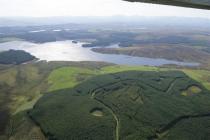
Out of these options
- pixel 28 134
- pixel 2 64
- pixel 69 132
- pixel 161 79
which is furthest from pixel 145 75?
pixel 2 64

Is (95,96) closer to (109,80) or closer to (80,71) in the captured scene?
(109,80)

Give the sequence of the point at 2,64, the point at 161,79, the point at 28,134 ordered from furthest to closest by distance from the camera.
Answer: the point at 2,64
the point at 161,79
the point at 28,134

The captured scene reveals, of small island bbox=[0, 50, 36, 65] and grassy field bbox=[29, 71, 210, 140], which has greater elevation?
small island bbox=[0, 50, 36, 65]

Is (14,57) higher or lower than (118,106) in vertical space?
higher

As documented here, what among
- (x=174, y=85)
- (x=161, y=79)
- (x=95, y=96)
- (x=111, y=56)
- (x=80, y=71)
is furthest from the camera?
(x=111, y=56)

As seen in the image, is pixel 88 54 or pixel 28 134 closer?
pixel 28 134

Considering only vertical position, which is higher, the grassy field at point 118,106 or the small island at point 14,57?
the small island at point 14,57

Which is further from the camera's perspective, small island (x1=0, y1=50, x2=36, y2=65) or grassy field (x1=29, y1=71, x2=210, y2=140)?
small island (x1=0, y1=50, x2=36, y2=65)

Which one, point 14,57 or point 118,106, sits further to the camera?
point 14,57
